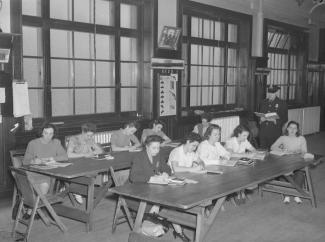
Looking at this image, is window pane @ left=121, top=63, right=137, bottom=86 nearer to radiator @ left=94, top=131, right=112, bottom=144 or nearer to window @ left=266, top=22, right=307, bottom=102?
radiator @ left=94, top=131, right=112, bottom=144

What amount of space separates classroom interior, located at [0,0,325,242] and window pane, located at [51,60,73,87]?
1cm

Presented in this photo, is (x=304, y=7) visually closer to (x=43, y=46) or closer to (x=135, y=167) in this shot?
(x=43, y=46)

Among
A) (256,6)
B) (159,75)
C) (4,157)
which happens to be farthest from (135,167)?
(256,6)

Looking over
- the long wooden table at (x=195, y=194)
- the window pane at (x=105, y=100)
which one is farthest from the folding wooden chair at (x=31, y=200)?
the window pane at (x=105, y=100)

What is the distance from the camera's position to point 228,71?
10352mm

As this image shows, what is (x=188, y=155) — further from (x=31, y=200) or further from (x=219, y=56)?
(x=219, y=56)

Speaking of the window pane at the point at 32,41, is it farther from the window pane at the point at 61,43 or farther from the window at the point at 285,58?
the window at the point at 285,58

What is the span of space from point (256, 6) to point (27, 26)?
236 inches

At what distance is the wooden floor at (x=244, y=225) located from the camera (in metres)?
4.76

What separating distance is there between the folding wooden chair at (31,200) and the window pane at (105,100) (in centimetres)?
261

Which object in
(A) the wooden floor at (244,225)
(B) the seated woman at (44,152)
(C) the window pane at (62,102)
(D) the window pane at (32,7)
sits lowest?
(A) the wooden floor at (244,225)

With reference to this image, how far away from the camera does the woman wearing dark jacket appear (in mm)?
4408

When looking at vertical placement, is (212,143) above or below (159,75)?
below

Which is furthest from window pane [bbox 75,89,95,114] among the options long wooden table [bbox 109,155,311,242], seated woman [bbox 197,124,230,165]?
long wooden table [bbox 109,155,311,242]
